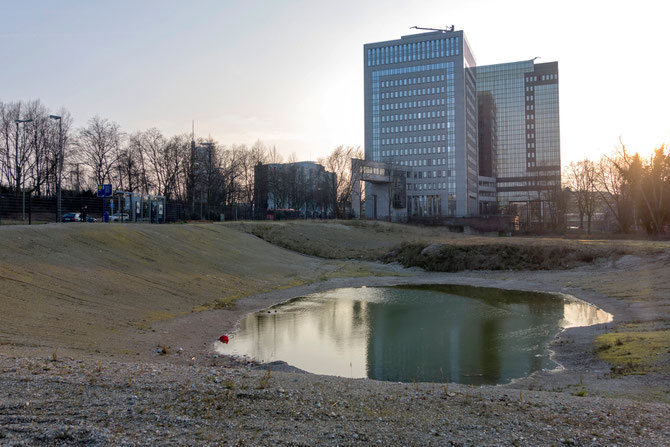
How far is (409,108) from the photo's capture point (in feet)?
554

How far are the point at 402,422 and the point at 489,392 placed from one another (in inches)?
119

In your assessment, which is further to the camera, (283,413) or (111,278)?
(111,278)

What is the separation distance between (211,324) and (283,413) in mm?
13992

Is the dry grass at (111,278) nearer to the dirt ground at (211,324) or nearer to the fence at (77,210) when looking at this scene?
the dirt ground at (211,324)

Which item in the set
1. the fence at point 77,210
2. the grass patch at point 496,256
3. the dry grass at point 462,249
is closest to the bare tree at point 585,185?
the dry grass at point 462,249

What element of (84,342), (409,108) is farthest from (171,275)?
(409,108)

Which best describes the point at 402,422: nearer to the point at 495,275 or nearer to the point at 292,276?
the point at 292,276

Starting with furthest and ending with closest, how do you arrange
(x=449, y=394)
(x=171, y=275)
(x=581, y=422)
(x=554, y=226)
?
1. (x=554, y=226)
2. (x=171, y=275)
3. (x=449, y=394)
4. (x=581, y=422)

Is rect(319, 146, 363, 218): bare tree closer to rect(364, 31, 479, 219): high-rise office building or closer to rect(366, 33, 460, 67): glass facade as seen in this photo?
rect(364, 31, 479, 219): high-rise office building

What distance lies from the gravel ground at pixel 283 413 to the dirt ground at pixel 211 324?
0.05 meters

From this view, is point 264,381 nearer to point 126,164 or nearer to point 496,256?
point 496,256

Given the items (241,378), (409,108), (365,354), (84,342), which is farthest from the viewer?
(409,108)

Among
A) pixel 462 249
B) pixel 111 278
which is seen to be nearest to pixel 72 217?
pixel 111 278

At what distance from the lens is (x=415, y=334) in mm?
20906
